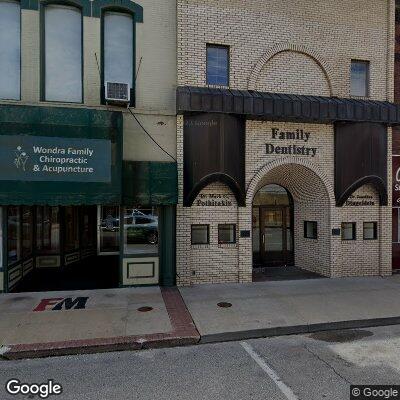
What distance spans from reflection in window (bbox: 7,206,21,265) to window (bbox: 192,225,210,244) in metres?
5.19

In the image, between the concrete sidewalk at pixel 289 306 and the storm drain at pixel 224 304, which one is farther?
the storm drain at pixel 224 304

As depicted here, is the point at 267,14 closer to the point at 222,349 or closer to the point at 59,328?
the point at 222,349

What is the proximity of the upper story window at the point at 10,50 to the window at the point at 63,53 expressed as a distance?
73cm

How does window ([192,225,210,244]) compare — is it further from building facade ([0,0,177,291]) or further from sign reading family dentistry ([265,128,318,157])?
sign reading family dentistry ([265,128,318,157])

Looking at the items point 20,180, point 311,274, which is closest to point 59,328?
point 20,180

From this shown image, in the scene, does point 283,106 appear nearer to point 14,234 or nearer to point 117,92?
point 117,92

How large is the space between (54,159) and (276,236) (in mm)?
8189

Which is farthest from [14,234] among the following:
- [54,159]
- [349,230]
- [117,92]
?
[349,230]

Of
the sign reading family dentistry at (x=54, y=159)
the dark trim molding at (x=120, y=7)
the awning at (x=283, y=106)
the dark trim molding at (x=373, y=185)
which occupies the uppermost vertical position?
the dark trim molding at (x=120, y=7)

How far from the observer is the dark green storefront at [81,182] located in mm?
8234

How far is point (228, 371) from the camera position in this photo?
514cm

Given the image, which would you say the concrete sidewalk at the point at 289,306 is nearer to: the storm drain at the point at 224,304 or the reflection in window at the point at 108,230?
the storm drain at the point at 224,304

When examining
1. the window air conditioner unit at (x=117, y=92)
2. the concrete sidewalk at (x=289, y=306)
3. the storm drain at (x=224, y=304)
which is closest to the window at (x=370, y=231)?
the concrete sidewalk at (x=289, y=306)

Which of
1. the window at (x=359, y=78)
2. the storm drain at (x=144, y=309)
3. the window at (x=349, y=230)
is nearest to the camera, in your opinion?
the storm drain at (x=144, y=309)
